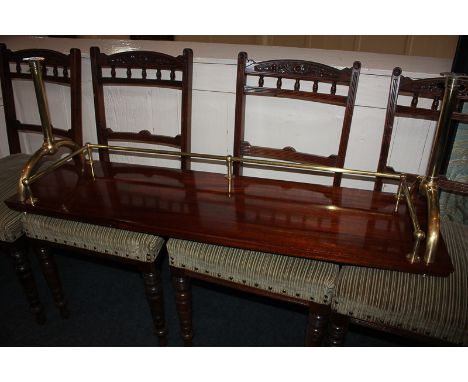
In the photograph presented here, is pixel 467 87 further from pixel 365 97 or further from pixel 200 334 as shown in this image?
pixel 200 334

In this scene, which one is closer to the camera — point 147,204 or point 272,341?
point 147,204

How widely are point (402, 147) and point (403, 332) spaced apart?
0.83 m

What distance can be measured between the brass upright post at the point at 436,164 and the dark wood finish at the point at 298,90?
0.39 metres

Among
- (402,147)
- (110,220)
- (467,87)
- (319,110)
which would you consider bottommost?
(110,220)

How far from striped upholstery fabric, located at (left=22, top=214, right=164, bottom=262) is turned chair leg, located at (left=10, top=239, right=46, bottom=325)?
97 millimetres

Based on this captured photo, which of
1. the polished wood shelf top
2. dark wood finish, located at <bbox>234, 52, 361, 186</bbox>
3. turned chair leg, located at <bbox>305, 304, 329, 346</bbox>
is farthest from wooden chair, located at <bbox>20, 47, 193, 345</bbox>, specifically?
turned chair leg, located at <bbox>305, 304, 329, 346</bbox>

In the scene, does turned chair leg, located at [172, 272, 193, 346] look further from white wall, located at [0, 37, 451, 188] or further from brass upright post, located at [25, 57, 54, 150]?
white wall, located at [0, 37, 451, 188]

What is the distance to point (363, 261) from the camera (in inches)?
31.6

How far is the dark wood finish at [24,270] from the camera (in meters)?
1.19

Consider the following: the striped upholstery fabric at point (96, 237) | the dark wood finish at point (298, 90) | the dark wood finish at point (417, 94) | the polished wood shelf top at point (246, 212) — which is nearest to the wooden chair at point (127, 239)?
the striped upholstery fabric at point (96, 237)

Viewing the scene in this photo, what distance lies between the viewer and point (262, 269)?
951 mm

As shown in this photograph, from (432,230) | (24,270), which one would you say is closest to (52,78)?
(24,270)
